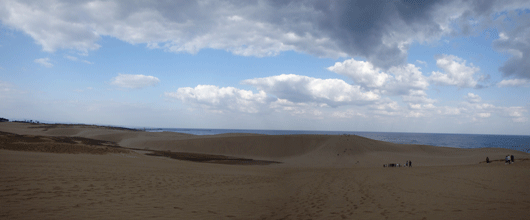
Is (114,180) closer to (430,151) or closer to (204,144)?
(204,144)

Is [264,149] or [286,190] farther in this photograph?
[264,149]

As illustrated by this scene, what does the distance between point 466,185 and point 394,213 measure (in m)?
5.72

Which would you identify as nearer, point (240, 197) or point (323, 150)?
point (240, 197)

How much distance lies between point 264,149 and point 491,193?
82.7 ft

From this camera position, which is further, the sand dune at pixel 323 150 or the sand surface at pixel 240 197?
the sand dune at pixel 323 150

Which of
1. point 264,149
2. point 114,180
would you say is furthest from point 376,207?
point 264,149

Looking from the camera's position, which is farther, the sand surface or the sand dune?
the sand dune

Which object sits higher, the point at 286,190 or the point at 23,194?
the point at 23,194

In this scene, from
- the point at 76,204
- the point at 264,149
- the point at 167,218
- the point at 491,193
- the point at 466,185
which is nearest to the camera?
the point at 167,218

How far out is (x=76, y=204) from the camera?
19.5 feet

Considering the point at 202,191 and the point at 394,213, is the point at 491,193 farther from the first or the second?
the point at 202,191

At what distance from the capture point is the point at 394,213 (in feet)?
21.5

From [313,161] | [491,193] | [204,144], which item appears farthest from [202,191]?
[204,144]

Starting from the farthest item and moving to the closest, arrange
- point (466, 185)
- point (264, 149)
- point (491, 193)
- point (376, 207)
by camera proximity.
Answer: point (264, 149), point (466, 185), point (491, 193), point (376, 207)
